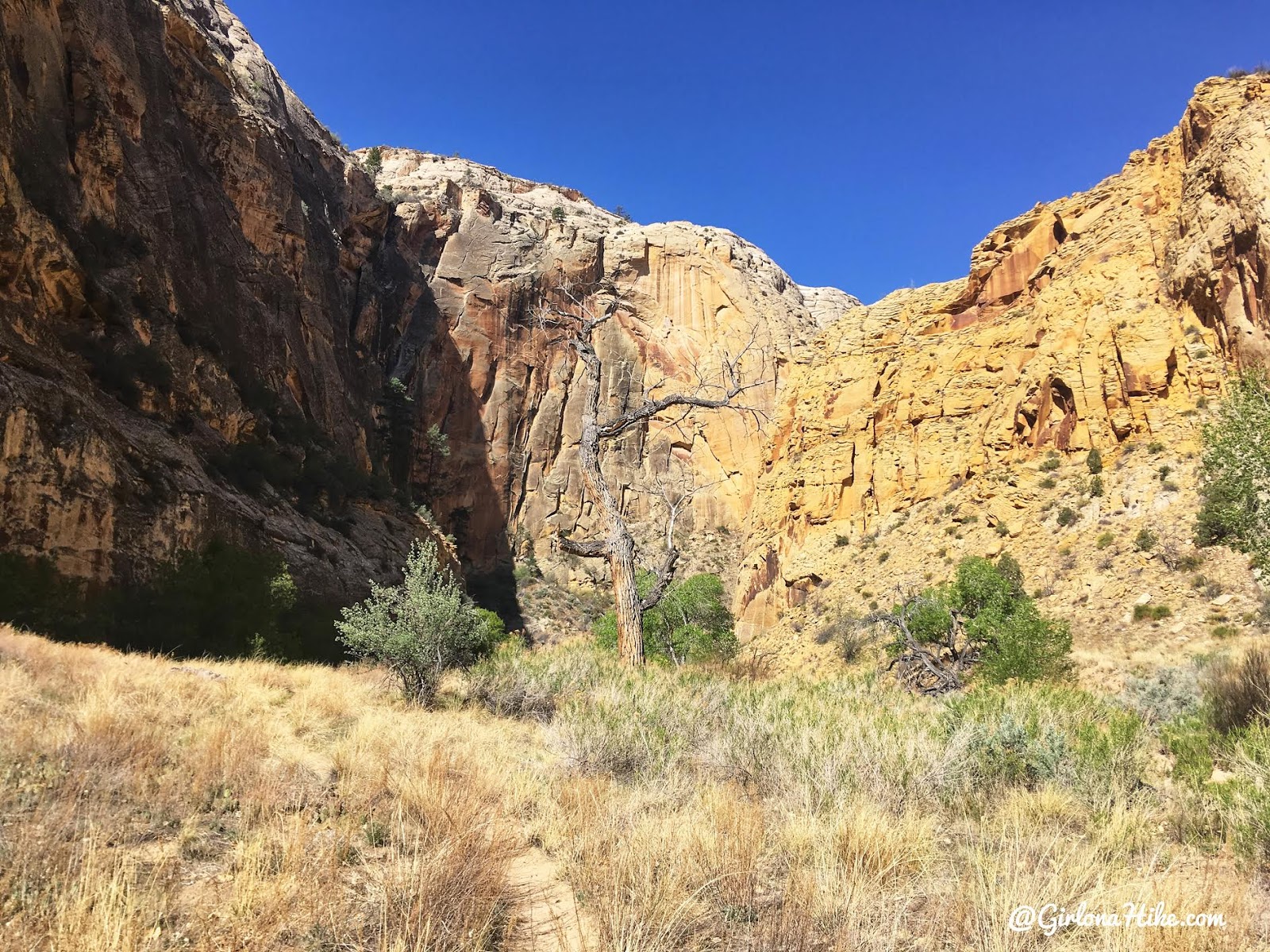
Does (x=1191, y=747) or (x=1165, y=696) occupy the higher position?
(x=1191, y=747)

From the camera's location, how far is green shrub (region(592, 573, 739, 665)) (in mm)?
21297

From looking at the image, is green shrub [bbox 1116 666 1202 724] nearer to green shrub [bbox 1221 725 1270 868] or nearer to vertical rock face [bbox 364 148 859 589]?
green shrub [bbox 1221 725 1270 868]

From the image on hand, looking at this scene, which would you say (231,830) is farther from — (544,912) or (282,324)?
(282,324)

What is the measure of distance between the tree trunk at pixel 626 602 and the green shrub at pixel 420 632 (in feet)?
6.29

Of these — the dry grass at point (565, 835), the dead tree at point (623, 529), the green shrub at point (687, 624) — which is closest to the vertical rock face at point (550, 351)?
the green shrub at point (687, 624)

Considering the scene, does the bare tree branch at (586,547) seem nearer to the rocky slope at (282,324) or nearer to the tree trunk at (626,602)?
the tree trunk at (626,602)

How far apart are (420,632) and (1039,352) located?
30.0 meters

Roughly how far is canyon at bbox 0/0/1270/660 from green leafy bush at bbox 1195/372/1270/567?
611cm

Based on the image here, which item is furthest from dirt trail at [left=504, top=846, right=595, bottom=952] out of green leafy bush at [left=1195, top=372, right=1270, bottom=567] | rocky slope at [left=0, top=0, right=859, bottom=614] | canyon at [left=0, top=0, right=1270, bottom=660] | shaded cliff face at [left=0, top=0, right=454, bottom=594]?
shaded cliff face at [left=0, top=0, right=454, bottom=594]

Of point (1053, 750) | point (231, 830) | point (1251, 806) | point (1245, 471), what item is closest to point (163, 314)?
point (231, 830)

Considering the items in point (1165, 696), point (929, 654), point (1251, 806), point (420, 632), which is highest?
point (420, 632)

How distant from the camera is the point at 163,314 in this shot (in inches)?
931

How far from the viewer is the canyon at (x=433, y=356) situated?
17.9 metres

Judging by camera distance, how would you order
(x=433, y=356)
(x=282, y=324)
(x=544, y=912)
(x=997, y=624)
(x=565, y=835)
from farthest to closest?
(x=433, y=356), (x=282, y=324), (x=997, y=624), (x=565, y=835), (x=544, y=912)
